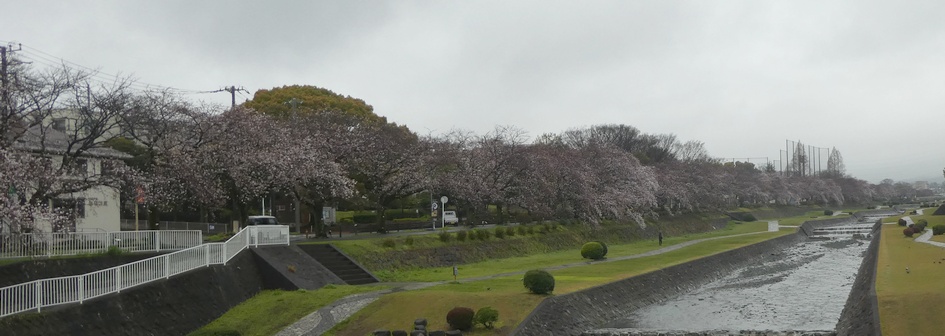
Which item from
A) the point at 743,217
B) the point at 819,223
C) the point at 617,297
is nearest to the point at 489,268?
Answer: the point at 617,297

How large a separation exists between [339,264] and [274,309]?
7548mm

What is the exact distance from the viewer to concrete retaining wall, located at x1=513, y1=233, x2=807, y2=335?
25.4 meters

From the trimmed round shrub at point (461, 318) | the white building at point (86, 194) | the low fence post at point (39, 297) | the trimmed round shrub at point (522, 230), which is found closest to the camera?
the low fence post at point (39, 297)

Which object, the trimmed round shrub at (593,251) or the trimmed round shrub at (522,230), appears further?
the trimmed round shrub at (522,230)

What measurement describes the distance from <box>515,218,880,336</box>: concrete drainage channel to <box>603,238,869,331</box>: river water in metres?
0.04

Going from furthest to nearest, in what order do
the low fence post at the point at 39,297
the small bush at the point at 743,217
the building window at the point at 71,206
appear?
the small bush at the point at 743,217 < the building window at the point at 71,206 < the low fence post at the point at 39,297

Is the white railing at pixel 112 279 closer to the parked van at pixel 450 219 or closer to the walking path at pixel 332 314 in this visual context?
the walking path at pixel 332 314

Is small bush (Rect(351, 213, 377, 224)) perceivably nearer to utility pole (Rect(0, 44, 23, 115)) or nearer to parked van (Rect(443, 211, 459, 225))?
parked van (Rect(443, 211, 459, 225))

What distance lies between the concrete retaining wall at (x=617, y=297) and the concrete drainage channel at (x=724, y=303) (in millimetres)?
42

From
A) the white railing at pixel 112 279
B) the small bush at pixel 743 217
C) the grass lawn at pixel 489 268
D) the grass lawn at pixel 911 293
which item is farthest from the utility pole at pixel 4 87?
the small bush at pixel 743 217

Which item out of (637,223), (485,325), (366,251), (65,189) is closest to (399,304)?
(485,325)

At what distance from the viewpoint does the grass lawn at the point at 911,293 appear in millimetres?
19484

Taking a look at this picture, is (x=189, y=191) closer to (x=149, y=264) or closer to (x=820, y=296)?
(x=149, y=264)

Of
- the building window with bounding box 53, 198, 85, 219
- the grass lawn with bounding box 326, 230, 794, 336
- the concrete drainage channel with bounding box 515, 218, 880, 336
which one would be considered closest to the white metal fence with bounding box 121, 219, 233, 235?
the building window with bounding box 53, 198, 85, 219
